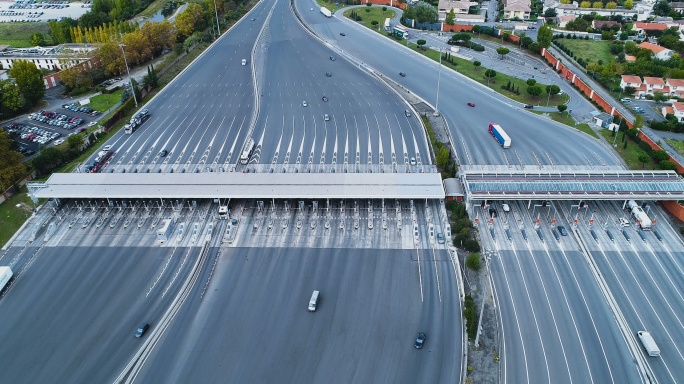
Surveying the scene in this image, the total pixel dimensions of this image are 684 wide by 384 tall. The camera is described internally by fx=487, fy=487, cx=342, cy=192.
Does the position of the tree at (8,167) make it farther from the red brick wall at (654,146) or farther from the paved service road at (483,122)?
the red brick wall at (654,146)

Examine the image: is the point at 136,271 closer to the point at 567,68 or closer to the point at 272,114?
the point at 272,114

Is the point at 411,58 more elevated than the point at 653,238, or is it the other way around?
the point at 411,58

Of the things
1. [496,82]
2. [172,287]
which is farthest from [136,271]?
[496,82]

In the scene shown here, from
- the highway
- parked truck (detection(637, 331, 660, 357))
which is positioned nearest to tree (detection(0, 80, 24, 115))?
the highway

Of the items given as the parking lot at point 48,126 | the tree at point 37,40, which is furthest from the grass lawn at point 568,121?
the tree at point 37,40

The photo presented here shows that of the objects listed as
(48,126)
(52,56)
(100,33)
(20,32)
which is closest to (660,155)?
(48,126)
